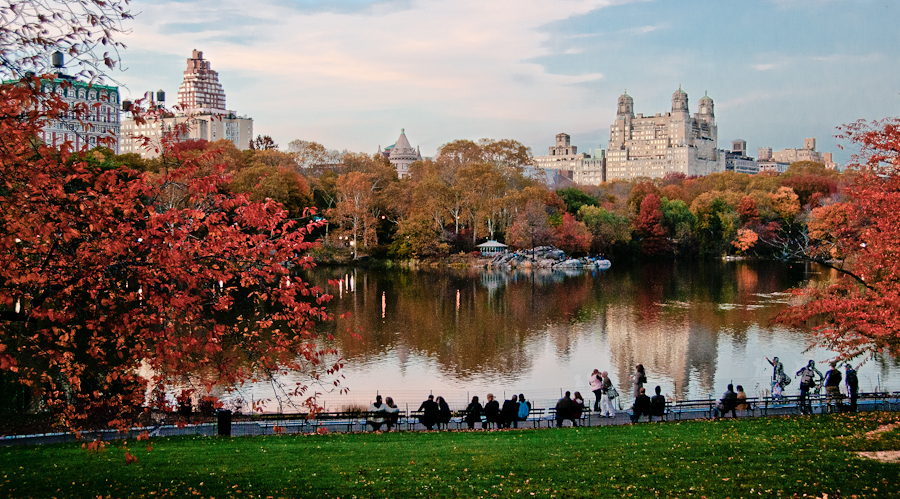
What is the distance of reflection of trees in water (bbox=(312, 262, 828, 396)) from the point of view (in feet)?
81.3

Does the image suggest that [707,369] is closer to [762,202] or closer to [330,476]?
[330,476]

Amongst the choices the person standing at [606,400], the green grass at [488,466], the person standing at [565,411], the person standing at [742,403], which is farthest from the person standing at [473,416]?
the person standing at [742,403]

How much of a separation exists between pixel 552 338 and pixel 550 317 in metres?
5.26

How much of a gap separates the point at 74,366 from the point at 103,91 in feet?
9.50

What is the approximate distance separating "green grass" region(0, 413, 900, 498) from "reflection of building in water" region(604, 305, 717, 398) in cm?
786

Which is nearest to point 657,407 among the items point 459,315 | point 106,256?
point 106,256

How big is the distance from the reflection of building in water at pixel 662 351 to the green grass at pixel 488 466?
7857 mm

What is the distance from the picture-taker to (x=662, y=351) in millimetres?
26062

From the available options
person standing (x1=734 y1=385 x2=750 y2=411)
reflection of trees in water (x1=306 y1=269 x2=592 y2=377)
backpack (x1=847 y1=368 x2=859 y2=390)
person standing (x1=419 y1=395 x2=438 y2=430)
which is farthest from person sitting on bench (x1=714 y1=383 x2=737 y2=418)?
reflection of trees in water (x1=306 y1=269 x2=592 y2=377)

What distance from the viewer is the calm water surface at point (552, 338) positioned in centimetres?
2148

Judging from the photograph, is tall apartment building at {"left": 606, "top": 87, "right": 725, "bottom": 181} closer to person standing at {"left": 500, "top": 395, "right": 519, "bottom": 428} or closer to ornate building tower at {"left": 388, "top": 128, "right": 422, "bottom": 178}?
ornate building tower at {"left": 388, "top": 128, "right": 422, "bottom": 178}

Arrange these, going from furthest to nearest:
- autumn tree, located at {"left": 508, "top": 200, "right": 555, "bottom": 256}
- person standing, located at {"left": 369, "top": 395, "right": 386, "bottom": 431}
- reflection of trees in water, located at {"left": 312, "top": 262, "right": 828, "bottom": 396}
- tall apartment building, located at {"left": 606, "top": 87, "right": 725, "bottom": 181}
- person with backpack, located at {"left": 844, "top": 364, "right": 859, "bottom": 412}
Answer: tall apartment building, located at {"left": 606, "top": 87, "right": 725, "bottom": 181} → autumn tree, located at {"left": 508, "top": 200, "right": 555, "bottom": 256} → reflection of trees in water, located at {"left": 312, "top": 262, "right": 828, "bottom": 396} → person with backpack, located at {"left": 844, "top": 364, "right": 859, "bottom": 412} → person standing, located at {"left": 369, "top": 395, "right": 386, "bottom": 431}

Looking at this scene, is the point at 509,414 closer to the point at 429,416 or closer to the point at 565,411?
the point at 565,411

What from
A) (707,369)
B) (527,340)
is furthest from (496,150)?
(707,369)
